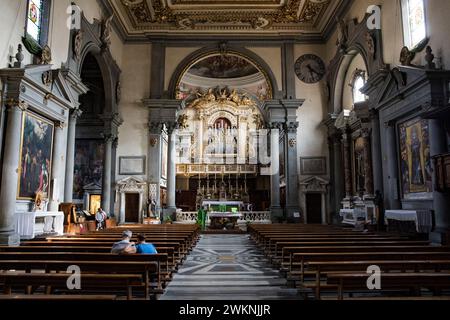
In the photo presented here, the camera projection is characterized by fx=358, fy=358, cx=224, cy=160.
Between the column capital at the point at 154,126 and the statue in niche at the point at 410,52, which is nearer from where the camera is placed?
the statue in niche at the point at 410,52

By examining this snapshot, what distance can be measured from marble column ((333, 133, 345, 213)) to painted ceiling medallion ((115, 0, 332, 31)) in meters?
6.25

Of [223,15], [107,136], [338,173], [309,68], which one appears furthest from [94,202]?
[309,68]

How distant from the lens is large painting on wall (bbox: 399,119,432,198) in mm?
9633

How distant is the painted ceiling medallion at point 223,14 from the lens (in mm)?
17000

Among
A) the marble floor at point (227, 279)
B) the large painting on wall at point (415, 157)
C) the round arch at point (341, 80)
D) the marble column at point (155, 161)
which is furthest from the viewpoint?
the marble column at point (155, 161)

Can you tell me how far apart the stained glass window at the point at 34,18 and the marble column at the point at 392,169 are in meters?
11.2

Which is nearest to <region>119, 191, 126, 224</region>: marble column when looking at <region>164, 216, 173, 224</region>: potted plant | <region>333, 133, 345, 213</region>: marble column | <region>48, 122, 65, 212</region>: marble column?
<region>164, 216, 173, 224</region>: potted plant

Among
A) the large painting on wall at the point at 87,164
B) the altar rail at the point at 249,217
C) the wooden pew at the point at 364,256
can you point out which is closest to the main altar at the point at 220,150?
the altar rail at the point at 249,217

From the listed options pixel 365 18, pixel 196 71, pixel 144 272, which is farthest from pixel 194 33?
pixel 144 272

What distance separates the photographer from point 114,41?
17.4 meters

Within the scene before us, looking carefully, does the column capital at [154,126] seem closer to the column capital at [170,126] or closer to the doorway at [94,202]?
the column capital at [170,126]

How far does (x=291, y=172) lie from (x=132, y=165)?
7959mm
